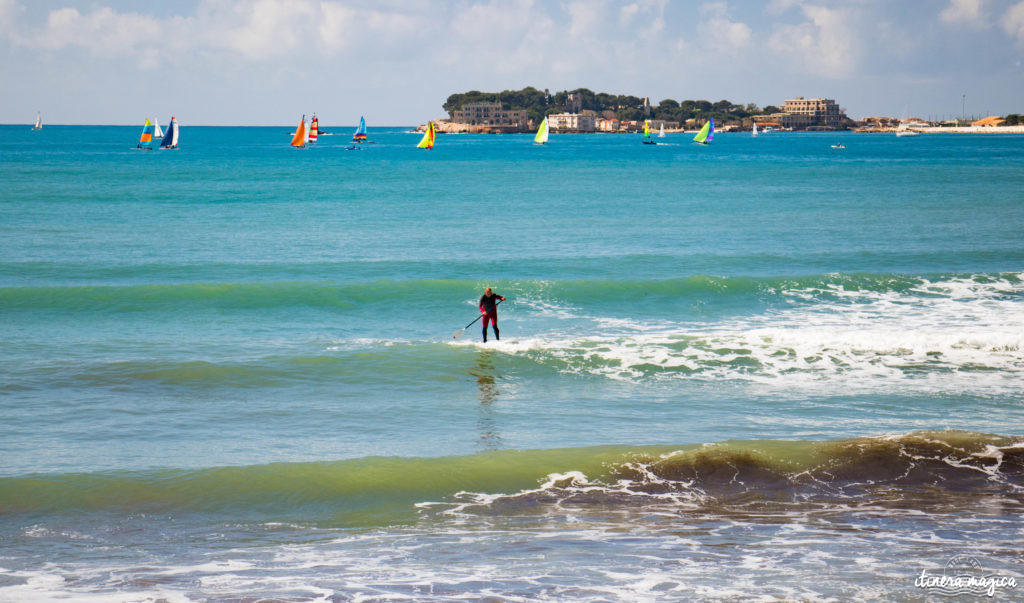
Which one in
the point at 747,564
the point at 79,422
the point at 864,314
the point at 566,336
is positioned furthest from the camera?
the point at 864,314

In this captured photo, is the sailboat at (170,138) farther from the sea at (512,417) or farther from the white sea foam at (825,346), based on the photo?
the white sea foam at (825,346)

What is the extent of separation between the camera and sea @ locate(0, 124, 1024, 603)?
940 cm

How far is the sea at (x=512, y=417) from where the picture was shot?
940 centimetres

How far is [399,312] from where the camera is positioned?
2522 cm

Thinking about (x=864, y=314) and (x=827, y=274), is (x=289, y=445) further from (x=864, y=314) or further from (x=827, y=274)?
A: (x=827, y=274)

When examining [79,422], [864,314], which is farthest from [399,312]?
[864,314]

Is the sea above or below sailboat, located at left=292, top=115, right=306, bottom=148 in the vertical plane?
below

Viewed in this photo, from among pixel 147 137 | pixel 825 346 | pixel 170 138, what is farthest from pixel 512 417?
pixel 147 137

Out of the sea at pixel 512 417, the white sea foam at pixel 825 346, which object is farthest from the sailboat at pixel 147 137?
the white sea foam at pixel 825 346

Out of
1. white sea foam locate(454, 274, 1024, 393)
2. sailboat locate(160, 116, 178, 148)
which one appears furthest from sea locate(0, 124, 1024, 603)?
sailboat locate(160, 116, 178, 148)

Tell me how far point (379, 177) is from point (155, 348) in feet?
189

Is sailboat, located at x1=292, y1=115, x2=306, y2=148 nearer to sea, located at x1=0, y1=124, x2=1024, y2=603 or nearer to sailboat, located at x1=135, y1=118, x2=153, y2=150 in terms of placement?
sailboat, located at x1=135, y1=118, x2=153, y2=150

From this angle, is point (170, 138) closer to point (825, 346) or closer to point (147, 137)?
point (147, 137)

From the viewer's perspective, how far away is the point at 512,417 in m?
15.8
